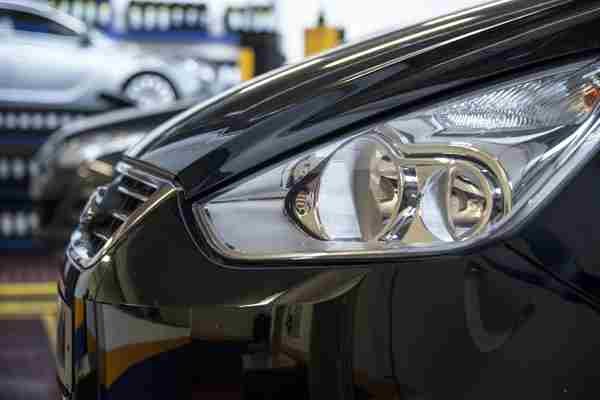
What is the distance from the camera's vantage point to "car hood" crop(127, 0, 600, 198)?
0.84m

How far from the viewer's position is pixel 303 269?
0.80m

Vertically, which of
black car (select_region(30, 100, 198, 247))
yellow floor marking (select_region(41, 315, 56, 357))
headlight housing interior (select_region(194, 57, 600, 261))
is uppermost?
headlight housing interior (select_region(194, 57, 600, 261))

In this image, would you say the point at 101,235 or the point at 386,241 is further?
the point at 101,235

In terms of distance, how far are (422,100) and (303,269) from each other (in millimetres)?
188

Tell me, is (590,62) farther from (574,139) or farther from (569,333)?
(569,333)

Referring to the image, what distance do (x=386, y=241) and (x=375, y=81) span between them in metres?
0.16

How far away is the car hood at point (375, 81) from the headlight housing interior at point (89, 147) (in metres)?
2.11

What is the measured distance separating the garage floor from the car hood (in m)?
1.45

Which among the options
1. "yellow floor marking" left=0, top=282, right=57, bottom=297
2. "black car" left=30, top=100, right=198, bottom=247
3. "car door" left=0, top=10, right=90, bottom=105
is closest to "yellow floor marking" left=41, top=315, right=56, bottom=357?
"black car" left=30, top=100, right=198, bottom=247

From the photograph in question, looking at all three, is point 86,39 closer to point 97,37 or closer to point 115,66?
point 97,37

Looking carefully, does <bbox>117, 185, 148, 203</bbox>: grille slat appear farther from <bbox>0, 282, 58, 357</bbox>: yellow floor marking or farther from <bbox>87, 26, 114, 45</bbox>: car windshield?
<bbox>87, 26, 114, 45</bbox>: car windshield

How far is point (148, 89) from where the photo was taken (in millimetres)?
6699

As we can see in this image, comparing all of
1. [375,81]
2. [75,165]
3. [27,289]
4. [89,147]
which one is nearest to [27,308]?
[27,289]

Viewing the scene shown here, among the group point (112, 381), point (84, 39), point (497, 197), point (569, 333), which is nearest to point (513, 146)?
point (497, 197)
